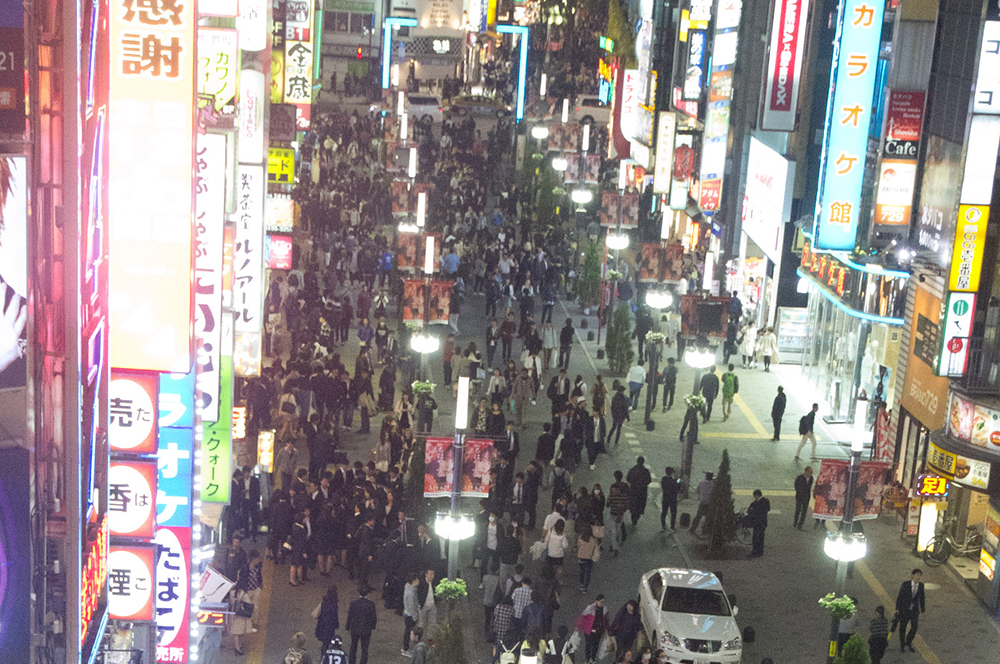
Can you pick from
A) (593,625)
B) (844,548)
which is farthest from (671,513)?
(844,548)

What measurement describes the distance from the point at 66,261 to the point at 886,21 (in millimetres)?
23633

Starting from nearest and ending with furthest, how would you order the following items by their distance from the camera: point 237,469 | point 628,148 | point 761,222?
point 237,469
point 761,222
point 628,148

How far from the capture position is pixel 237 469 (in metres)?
24.4

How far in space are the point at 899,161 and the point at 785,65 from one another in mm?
9538

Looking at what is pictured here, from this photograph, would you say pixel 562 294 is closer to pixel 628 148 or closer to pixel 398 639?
pixel 628 148

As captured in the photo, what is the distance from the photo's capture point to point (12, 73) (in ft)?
31.2

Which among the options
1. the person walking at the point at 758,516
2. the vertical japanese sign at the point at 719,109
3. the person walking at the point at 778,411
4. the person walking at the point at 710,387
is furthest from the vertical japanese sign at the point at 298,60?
the person walking at the point at 758,516

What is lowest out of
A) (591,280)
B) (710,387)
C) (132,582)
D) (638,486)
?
(638,486)

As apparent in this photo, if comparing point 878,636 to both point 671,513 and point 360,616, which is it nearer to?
point 671,513

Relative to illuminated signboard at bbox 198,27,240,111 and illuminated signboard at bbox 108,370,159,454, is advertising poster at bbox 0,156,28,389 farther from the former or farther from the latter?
illuminated signboard at bbox 198,27,240,111

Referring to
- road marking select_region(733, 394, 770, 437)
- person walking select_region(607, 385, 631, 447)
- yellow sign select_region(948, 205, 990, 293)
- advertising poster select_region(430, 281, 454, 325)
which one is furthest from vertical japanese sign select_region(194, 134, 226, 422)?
road marking select_region(733, 394, 770, 437)

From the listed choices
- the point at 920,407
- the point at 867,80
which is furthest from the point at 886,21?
the point at 920,407

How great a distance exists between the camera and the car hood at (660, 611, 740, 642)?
70.2ft

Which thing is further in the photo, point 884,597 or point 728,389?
point 728,389
